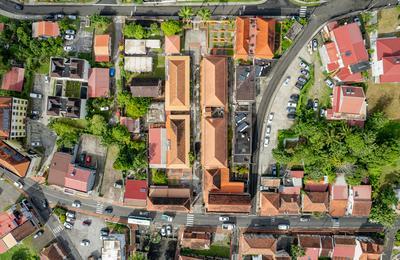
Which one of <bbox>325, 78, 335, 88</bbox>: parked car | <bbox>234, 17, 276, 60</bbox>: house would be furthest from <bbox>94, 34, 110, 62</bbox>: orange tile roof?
<bbox>325, 78, 335, 88</bbox>: parked car

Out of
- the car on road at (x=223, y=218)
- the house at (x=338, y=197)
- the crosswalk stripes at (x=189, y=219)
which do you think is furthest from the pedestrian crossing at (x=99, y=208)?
the house at (x=338, y=197)

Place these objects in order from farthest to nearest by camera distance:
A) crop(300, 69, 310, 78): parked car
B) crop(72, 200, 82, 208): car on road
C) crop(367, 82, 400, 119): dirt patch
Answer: crop(72, 200, 82, 208): car on road → crop(300, 69, 310, 78): parked car → crop(367, 82, 400, 119): dirt patch

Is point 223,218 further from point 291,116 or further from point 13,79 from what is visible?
point 13,79

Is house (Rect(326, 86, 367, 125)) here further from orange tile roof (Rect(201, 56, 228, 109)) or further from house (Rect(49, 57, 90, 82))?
house (Rect(49, 57, 90, 82))

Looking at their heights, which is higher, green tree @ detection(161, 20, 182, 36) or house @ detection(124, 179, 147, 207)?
green tree @ detection(161, 20, 182, 36)

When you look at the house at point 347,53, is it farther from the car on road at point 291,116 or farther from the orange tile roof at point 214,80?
the orange tile roof at point 214,80

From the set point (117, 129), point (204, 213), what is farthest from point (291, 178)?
point (117, 129)
